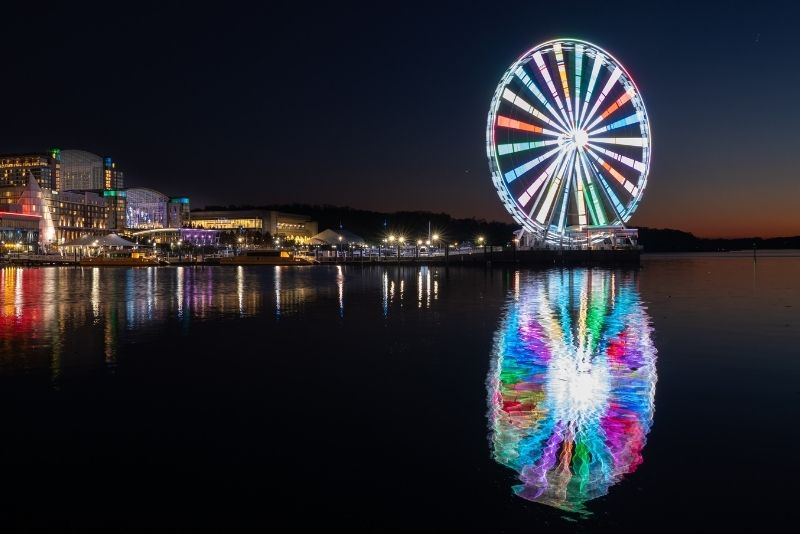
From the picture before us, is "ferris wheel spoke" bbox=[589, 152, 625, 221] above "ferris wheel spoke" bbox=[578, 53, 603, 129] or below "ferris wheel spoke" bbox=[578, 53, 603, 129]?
below

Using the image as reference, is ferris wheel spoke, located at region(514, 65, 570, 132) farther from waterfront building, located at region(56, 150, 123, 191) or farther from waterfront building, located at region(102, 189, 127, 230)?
waterfront building, located at region(56, 150, 123, 191)

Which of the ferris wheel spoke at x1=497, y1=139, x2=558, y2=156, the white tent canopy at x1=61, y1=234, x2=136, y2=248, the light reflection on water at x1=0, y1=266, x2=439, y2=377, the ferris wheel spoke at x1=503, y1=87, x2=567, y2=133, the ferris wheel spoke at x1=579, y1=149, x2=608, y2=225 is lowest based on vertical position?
the light reflection on water at x1=0, y1=266, x2=439, y2=377

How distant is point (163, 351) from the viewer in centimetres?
1253

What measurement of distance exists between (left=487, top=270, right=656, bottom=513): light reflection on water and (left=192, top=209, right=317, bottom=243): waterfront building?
121419 mm

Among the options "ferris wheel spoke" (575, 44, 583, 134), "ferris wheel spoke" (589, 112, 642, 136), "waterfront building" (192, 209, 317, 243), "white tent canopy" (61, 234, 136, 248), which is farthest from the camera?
"waterfront building" (192, 209, 317, 243)

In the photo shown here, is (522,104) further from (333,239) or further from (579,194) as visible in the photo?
(333,239)

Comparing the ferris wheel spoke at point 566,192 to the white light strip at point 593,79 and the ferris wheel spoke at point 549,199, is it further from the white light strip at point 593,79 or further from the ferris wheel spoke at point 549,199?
the white light strip at point 593,79

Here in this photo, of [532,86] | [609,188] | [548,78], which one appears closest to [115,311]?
[532,86]

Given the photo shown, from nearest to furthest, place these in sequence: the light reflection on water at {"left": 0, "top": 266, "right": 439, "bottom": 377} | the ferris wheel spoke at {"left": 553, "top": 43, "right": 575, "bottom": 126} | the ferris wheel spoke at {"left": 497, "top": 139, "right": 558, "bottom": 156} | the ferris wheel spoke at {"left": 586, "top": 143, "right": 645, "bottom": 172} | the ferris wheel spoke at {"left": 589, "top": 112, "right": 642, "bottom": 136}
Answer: the light reflection on water at {"left": 0, "top": 266, "right": 439, "bottom": 377} < the ferris wheel spoke at {"left": 553, "top": 43, "right": 575, "bottom": 126} < the ferris wheel spoke at {"left": 497, "top": 139, "right": 558, "bottom": 156} < the ferris wheel spoke at {"left": 589, "top": 112, "right": 642, "bottom": 136} < the ferris wheel spoke at {"left": 586, "top": 143, "right": 645, "bottom": 172}

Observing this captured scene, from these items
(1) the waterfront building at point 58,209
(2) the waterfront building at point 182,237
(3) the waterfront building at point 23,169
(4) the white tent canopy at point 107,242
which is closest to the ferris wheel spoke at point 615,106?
(4) the white tent canopy at point 107,242

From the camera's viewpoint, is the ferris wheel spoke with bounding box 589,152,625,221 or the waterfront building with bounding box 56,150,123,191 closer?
the ferris wheel spoke with bounding box 589,152,625,221

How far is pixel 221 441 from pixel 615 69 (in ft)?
154

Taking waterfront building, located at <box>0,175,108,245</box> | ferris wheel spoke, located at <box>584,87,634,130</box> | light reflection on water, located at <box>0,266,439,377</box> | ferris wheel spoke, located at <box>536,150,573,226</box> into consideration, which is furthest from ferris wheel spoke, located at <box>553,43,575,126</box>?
waterfront building, located at <box>0,175,108,245</box>

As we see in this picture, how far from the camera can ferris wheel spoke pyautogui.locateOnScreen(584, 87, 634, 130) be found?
47.9 m
